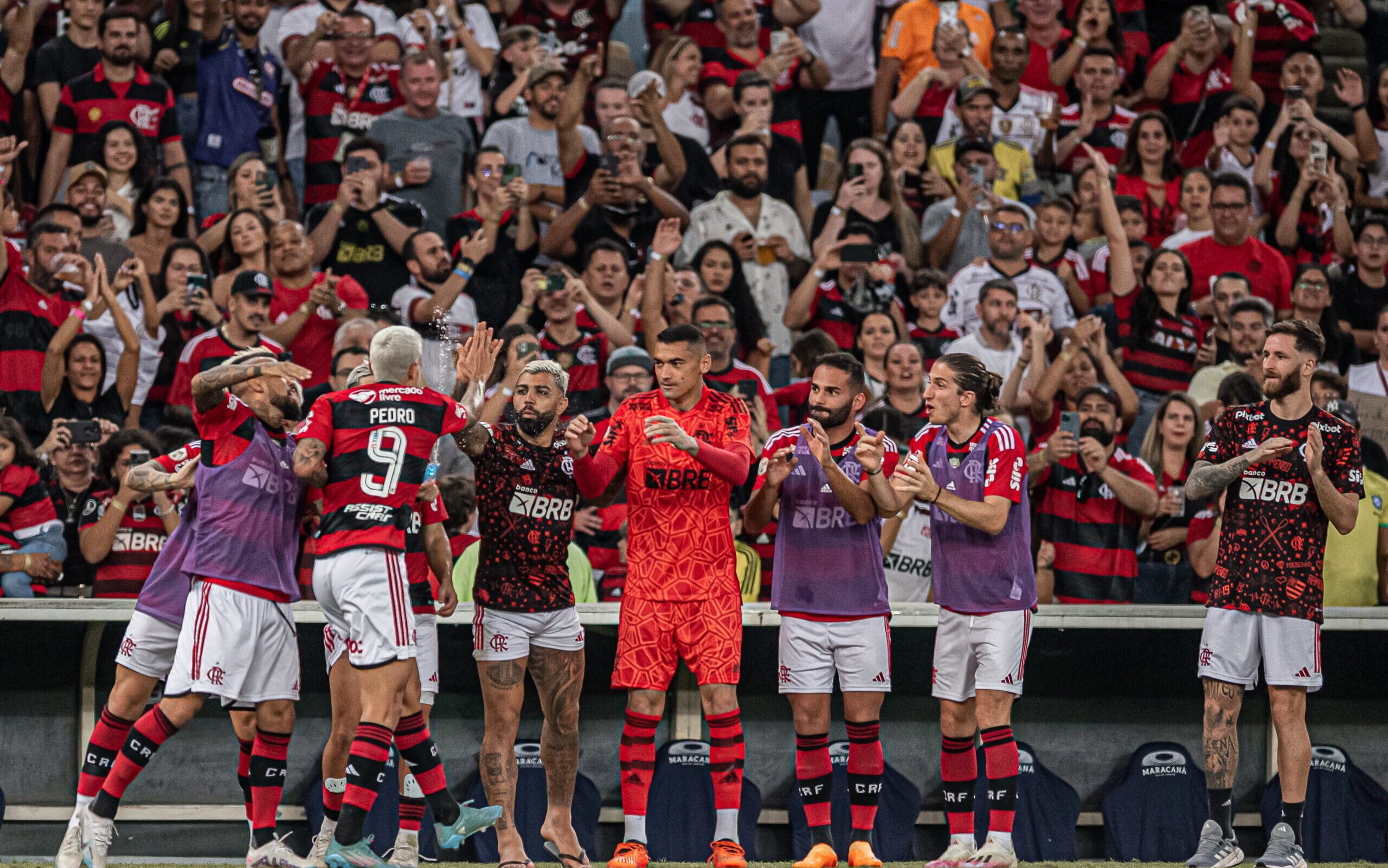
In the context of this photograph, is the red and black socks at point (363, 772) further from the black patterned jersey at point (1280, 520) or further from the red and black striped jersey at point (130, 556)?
the black patterned jersey at point (1280, 520)

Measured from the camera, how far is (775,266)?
11586 millimetres

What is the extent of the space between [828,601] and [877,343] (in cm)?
370

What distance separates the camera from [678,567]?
707cm

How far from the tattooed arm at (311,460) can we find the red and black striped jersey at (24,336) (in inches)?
169

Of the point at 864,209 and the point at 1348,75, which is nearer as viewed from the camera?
the point at 864,209

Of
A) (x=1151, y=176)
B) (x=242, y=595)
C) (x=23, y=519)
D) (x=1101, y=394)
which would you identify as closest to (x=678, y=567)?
(x=242, y=595)

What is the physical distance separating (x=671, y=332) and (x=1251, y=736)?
4559 millimetres

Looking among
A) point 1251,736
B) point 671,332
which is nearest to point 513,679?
point 671,332

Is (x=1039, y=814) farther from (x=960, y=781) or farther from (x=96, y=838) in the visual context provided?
(x=96, y=838)

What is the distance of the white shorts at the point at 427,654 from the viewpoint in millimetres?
7531

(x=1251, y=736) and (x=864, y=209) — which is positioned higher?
(x=864, y=209)

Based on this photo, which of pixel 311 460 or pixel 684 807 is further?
pixel 684 807

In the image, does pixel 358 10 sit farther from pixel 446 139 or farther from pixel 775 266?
pixel 775 266

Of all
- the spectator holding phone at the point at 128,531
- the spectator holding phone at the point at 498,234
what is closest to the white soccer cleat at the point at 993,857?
the spectator holding phone at the point at 128,531
